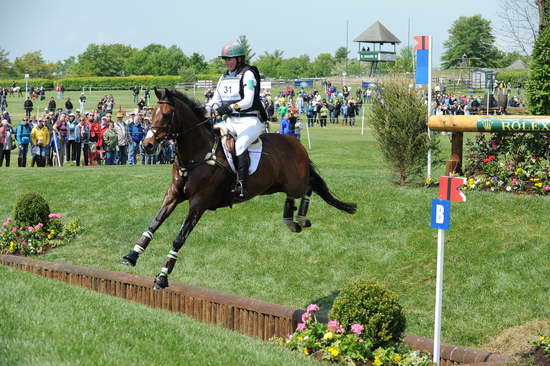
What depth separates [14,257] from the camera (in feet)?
48.2

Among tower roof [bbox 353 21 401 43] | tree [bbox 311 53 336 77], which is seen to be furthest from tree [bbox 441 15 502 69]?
tower roof [bbox 353 21 401 43]

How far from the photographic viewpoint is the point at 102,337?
7570mm

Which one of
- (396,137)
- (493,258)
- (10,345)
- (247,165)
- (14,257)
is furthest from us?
(396,137)

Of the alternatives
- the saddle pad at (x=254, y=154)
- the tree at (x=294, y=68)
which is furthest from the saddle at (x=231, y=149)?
the tree at (x=294, y=68)

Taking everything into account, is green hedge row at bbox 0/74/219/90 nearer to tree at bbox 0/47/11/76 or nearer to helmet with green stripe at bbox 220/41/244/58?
tree at bbox 0/47/11/76

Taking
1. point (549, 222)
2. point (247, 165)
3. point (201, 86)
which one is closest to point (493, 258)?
point (549, 222)

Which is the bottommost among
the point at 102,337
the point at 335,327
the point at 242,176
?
the point at 335,327

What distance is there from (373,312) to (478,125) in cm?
595

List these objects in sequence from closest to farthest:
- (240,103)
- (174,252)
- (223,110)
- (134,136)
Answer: (174,252)
(240,103)
(223,110)
(134,136)

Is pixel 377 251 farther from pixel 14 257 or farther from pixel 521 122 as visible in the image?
pixel 14 257

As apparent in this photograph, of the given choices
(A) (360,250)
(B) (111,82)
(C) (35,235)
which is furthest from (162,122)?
(B) (111,82)

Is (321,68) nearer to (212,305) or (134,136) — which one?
(134,136)

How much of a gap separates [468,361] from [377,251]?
4763mm

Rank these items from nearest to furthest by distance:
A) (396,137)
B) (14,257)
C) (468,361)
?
1. (468,361)
2. (14,257)
3. (396,137)
